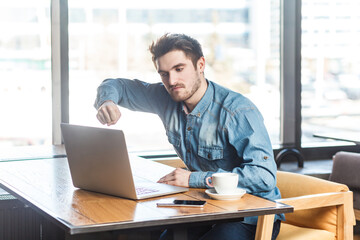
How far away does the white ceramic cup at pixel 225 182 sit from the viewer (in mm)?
1970

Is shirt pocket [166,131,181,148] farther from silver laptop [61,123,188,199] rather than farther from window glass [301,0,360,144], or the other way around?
window glass [301,0,360,144]

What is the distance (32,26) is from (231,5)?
Result: 4.56 feet

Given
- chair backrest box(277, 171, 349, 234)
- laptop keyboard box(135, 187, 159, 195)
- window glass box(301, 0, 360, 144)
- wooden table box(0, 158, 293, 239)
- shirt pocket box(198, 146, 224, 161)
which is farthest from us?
window glass box(301, 0, 360, 144)

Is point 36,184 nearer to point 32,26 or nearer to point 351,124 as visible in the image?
point 32,26

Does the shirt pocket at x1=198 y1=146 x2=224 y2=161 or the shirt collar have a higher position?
the shirt collar

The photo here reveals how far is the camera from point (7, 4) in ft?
12.3

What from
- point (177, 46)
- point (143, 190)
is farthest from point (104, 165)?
point (177, 46)

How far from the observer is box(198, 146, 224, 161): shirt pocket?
240 cm

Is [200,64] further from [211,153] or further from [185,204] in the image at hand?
[185,204]

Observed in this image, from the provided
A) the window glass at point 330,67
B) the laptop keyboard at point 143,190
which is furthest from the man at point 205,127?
the window glass at point 330,67

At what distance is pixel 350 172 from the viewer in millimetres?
3527

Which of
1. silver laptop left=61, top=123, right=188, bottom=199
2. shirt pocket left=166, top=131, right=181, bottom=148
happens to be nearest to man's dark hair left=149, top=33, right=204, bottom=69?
shirt pocket left=166, top=131, right=181, bottom=148

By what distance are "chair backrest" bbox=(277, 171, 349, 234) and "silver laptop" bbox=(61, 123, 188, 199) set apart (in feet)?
2.35

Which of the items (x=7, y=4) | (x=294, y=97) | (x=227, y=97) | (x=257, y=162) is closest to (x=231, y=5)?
(x=294, y=97)
